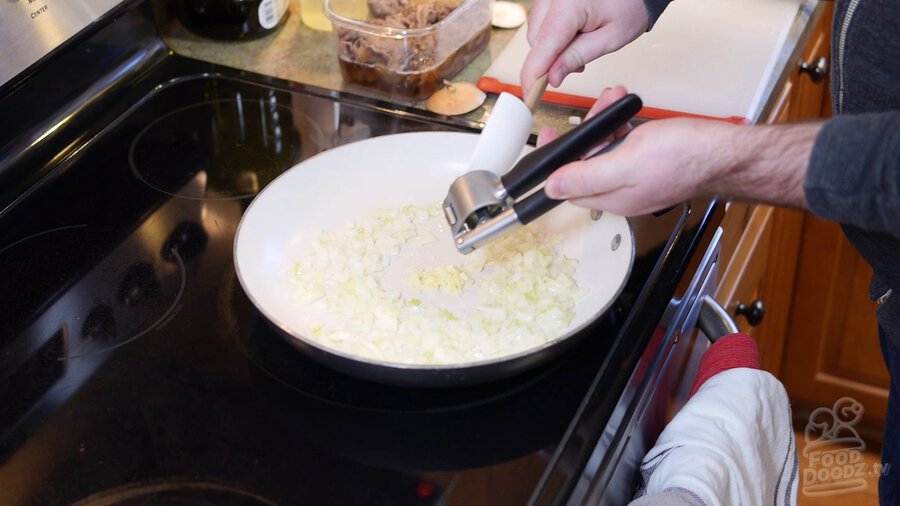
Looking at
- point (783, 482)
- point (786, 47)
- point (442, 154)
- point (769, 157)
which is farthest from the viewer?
point (786, 47)

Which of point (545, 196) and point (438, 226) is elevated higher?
point (545, 196)

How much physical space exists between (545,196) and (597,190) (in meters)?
0.05

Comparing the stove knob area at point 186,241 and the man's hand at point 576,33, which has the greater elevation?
the man's hand at point 576,33

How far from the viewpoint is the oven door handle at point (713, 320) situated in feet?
3.19

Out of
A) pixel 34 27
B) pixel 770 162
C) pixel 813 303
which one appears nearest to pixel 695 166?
pixel 770 162

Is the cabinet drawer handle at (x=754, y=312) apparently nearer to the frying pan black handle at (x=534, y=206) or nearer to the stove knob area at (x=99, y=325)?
the frying pan black handle at (x=534, y=206)

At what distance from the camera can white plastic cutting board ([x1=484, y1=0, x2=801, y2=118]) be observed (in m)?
1.21

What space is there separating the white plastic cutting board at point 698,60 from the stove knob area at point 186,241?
49 centimetres

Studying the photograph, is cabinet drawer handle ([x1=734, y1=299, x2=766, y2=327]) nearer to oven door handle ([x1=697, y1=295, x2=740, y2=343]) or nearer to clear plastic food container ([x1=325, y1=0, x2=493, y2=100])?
oven door handle ([x1=697, y1=295, x2=740, y2=343])

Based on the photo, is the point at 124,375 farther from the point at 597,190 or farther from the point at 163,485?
the point at 597,190

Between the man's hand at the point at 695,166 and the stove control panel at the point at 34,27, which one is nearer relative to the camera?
the man's hand at the point at 695,166

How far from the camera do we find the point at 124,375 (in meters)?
0.80

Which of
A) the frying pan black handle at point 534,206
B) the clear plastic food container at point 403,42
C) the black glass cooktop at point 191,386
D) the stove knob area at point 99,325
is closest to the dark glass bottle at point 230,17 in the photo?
the clear plastic food container at point 403,42

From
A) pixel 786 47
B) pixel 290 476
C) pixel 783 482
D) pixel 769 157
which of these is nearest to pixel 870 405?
pixel 786 47
